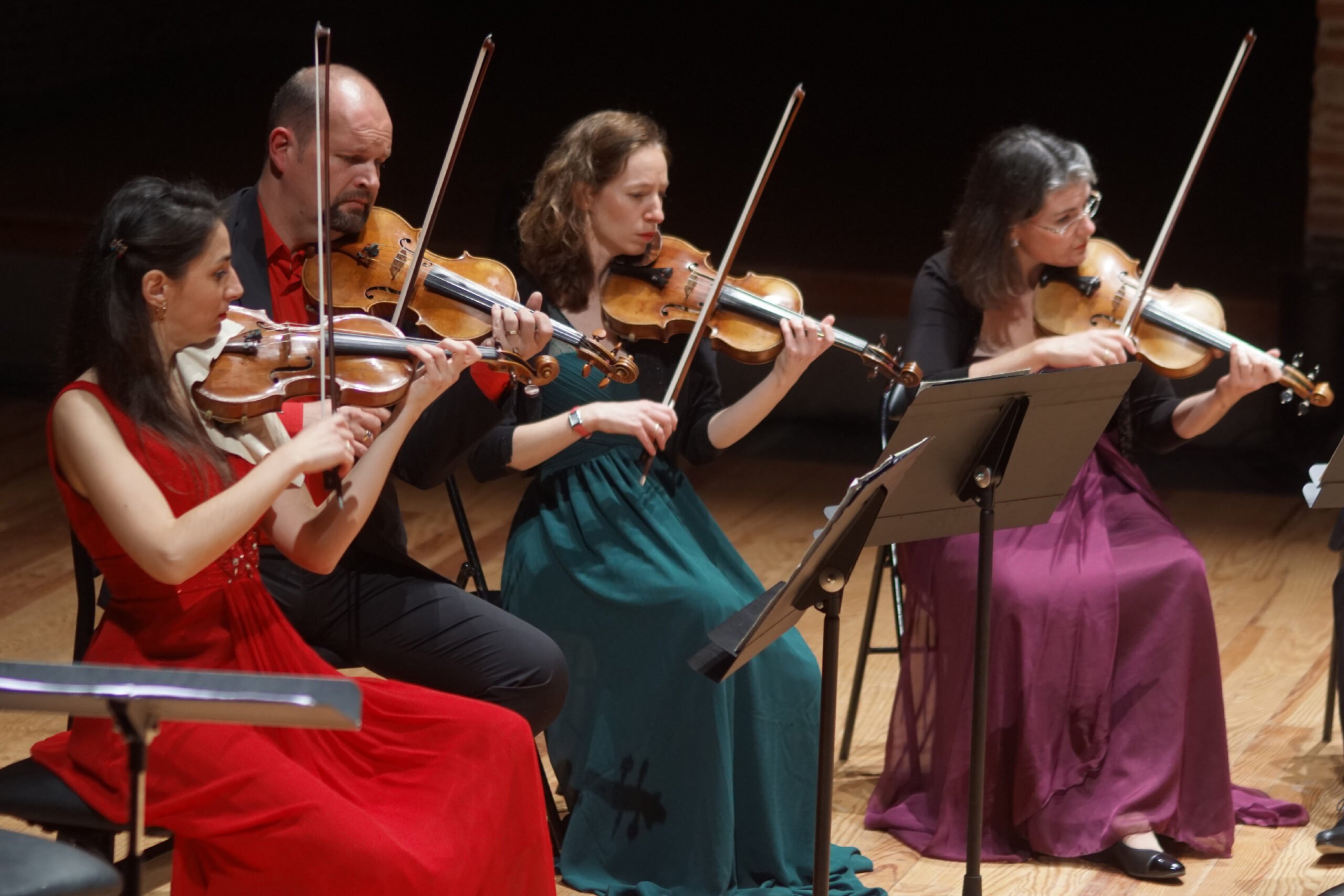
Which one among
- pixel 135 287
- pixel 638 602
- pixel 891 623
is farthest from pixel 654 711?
pixel 891 623

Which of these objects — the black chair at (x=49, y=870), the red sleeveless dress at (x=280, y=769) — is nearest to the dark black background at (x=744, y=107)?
the red sleeveless dress at (x=280, y=769)

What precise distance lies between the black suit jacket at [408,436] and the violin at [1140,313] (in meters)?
0.96

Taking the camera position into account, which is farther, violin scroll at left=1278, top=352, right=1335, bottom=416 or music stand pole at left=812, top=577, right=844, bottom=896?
violin scroll at left=1278, top=352, right=1335, bottom=416

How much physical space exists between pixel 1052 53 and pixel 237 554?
849 centimetres

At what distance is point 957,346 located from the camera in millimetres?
2805

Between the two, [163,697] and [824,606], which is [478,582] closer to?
[824,606]

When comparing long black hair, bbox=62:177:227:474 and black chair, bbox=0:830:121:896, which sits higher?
long black hair, bbox=62:177:227:474

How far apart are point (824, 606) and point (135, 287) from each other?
2.75 ft

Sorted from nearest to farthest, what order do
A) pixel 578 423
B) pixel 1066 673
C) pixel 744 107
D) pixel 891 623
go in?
pixel 578 423 → pixel 1066 673 → pixel 891 623 → pixel 744 107

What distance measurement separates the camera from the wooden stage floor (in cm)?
255

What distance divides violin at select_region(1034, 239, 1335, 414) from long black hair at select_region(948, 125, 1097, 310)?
0.07 m

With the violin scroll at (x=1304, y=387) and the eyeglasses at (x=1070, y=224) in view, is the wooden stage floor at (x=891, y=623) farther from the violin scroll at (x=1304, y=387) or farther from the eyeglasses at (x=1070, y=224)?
the eyeglasses at (x=1070, y=224)

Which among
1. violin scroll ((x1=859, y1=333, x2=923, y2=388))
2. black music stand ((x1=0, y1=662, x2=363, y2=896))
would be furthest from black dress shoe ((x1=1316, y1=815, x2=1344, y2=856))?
black music stand ((x1=0, y1=662, x2=363, y2=896))

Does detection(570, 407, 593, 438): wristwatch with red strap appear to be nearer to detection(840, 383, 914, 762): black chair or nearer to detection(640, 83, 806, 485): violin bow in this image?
detection(640, 83, 806, 485): violin bow
